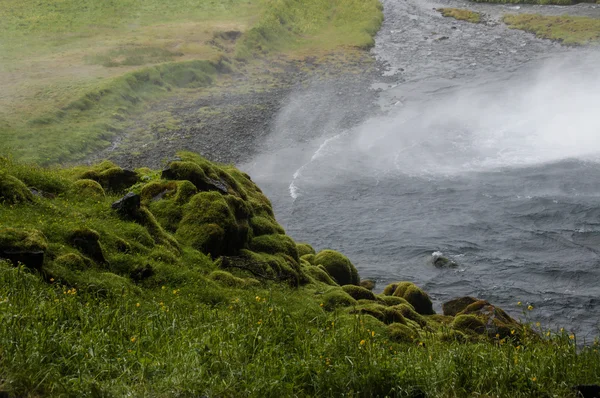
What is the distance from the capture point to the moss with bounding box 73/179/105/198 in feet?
64.4

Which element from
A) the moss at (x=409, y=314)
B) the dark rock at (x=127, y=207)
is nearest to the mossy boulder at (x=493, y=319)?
the moss at (x=409, y=314)

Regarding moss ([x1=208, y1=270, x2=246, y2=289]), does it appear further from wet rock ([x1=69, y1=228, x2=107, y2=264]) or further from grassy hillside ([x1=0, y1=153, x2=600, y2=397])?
wet rock ([x1=69, y1=228, x2=107, y2=264])

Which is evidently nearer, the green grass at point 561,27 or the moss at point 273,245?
the moss at point 273,245

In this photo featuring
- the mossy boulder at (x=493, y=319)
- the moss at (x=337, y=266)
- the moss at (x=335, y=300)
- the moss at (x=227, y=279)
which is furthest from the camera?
the moss at (x=337, y=266)

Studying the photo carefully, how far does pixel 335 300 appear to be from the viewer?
755 inches

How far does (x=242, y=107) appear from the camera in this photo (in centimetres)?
6262

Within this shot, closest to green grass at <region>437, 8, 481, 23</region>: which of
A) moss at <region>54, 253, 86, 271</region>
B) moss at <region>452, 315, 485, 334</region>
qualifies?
moss at <region>452, 315, 485, 334</region>

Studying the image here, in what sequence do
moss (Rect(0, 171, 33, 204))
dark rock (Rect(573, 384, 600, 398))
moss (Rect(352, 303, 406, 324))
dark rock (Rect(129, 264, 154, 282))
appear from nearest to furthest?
dark rock (Rect(573, 384, 600, 398))
dark rock (Rect(129, 264, 154, 282))
moss (Rect(0, 171, 33, 204))
moss (Rect(352, 303, 406, 324))

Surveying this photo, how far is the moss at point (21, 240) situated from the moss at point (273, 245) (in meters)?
8.69

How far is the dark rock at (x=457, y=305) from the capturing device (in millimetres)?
25962

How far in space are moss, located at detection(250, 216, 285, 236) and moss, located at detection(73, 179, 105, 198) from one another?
17.8 ft

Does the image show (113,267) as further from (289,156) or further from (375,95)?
(375,95)

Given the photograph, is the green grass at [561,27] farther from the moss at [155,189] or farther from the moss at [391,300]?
the moss at [155,189]

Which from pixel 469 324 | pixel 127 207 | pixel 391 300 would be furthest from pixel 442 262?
pixel 127 207
